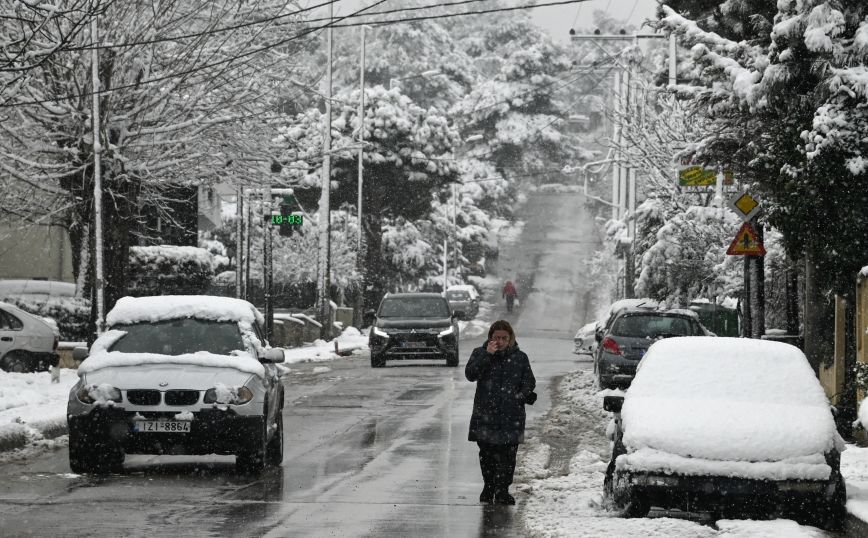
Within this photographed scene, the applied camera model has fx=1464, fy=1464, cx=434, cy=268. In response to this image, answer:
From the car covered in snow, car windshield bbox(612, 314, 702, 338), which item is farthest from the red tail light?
the car covered in snow

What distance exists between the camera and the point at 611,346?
24078 millimetres

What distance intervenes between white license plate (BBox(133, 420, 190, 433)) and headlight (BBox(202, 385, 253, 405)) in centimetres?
32

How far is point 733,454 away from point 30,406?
452 inches

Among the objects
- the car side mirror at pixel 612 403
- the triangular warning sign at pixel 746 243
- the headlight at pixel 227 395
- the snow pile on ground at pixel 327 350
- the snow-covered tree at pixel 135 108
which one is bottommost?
the snow pile on ground at pixel 327 350

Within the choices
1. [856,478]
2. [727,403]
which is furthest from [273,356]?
[856,478]

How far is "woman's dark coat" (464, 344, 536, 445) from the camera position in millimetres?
11867

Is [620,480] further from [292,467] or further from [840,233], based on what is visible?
[840,233]

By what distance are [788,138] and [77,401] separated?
29.8ft

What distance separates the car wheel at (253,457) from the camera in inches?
531

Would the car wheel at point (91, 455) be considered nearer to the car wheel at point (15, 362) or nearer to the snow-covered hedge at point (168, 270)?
the car wheel at point (15, 362)

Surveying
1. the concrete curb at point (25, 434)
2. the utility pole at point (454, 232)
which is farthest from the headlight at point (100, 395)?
the utility pole at point (454, 232)

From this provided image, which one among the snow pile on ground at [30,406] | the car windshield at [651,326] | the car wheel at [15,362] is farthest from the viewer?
the car wheel at [15,362]

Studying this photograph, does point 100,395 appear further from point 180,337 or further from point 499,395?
point 499,395

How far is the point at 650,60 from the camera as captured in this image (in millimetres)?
111188
